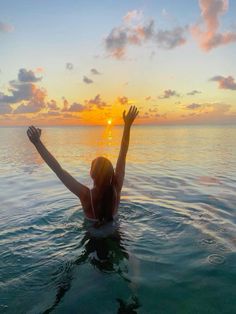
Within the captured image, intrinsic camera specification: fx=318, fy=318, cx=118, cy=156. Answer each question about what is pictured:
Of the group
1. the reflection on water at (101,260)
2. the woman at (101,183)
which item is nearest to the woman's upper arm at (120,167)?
the woman at (101,183)

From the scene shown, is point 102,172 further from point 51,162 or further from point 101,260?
point 101,260

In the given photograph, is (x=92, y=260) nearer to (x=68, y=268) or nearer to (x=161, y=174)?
(x=68, y=268)

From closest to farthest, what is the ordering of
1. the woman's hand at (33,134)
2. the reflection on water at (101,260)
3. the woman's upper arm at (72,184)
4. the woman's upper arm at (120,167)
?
1. the reflection on water at (101,260)
2. the woman's hand at (33,134)
3. the woman's upper arm at (72,184)
4. the woman's upper arm at (120,167)

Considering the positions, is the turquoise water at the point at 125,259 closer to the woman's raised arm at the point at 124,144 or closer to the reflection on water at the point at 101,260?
the reflection on water at the point at 101,260

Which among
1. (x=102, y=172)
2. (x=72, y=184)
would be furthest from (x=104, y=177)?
(x=72, y=184)

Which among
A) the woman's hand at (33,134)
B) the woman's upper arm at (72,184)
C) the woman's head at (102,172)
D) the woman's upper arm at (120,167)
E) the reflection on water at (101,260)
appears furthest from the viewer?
the woman's upper arm at (120,167)

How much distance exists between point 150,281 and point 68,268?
1.73m

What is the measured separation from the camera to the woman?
6887 mm

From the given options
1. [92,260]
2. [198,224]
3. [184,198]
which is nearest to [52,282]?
[92,260]

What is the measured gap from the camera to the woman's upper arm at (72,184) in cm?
686

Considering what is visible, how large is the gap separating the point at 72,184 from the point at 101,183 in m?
0.65

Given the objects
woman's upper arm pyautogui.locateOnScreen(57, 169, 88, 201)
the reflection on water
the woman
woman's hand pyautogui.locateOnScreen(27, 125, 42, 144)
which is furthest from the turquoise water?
woman's hand pyautogui.locateOnScreen(27, 125, 42, 144)

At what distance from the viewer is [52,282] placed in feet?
19.8

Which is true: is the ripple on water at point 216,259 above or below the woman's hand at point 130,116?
below
